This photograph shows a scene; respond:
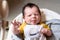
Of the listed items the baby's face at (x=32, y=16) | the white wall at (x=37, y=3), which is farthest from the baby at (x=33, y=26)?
the white wall at (x=37, y=3)

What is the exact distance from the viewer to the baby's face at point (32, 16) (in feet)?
3.15

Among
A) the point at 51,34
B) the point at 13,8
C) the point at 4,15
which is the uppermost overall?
the point at 13,8

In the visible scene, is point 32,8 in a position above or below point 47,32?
above

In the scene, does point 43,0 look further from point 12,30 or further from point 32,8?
point 12,30

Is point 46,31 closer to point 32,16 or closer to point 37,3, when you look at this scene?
point 32,16

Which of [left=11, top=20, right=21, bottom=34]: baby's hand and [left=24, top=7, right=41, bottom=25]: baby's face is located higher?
[left=24, top=7, right=41, bottom=25]: baby's face

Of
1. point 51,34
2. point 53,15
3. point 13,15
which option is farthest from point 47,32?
point 13,15

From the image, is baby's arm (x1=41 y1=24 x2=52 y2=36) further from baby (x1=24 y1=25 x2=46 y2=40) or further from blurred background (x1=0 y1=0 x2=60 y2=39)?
blurred background (x1=0 y1=0 x2=60 y2=39)

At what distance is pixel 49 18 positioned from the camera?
1.02m

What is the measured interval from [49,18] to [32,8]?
0.42ft

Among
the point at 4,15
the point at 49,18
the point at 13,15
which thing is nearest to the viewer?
the point at 4,15

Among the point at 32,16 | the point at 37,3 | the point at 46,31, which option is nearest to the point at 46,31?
the point at 46,31

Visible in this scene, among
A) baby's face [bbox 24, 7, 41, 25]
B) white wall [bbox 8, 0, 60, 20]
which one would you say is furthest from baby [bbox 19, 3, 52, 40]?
white wall [bbox 8, 0, 60, 20]

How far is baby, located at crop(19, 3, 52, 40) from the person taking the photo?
90cm
